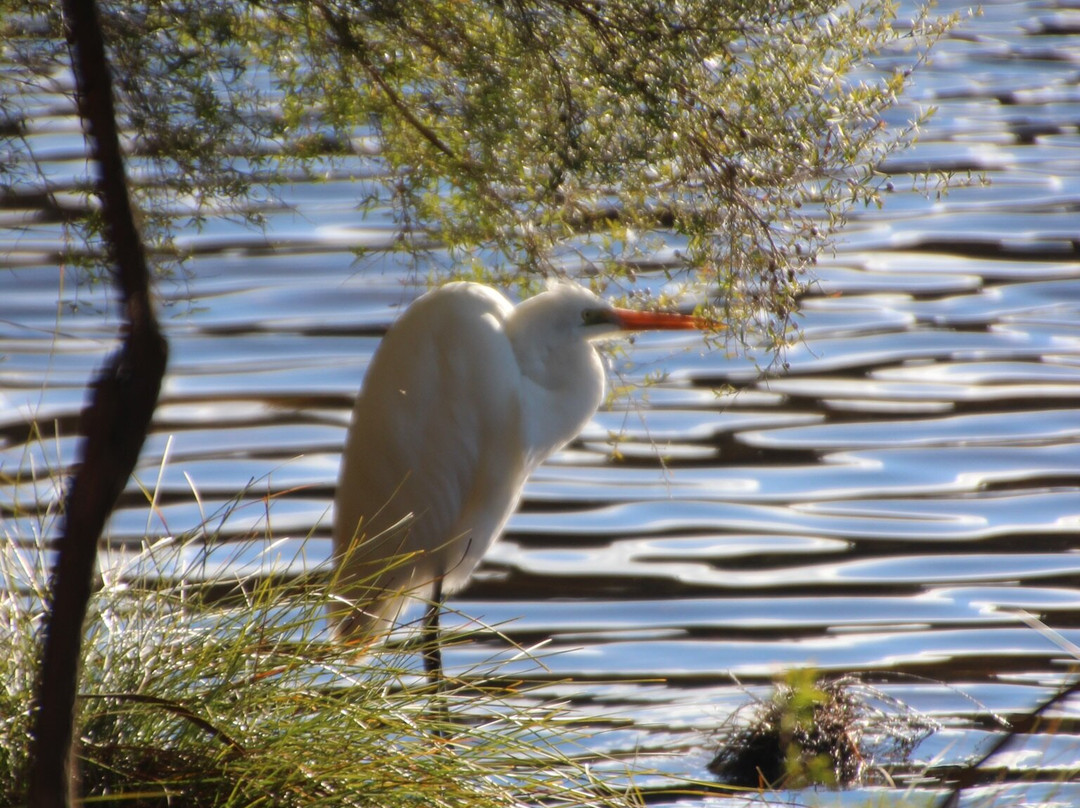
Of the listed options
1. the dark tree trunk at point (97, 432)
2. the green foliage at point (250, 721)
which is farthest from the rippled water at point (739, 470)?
the dark tree trunk at point (97, 432)

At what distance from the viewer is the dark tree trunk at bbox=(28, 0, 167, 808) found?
103 cm

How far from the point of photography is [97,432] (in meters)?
1.02

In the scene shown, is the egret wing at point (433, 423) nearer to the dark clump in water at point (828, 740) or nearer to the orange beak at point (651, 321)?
the orange beak at point (651, 321)

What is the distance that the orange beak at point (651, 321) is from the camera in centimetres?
325

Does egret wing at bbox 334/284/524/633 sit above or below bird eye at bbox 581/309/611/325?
below

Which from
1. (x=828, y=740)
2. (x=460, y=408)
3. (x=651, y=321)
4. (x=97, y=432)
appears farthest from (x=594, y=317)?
(x=97, y=432)

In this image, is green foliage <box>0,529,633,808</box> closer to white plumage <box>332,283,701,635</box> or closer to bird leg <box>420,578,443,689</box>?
bird leg <box>420,578,443,689</box>

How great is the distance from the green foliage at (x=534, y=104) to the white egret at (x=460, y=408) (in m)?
0.86

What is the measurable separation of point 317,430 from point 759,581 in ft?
5.97

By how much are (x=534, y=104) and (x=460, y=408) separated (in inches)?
52.8

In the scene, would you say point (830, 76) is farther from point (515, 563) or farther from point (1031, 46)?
point (1031, 46)

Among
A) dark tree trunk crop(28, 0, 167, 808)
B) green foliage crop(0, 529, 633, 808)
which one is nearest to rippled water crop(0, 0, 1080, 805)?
green foliage crop(0, 529, 633, 808)

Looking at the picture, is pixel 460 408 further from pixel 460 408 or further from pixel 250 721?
pixel 250 721

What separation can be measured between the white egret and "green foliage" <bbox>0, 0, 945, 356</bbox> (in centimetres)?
86
